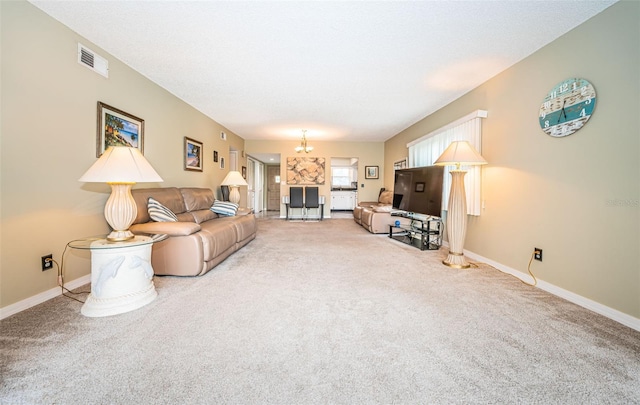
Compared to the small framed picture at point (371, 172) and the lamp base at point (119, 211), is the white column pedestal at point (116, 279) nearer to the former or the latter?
the lamp base at point (119, 211)

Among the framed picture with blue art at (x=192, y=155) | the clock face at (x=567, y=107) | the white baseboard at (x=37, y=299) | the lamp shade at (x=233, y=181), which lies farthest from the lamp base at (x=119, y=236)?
the clock face at (x=567, y=107)

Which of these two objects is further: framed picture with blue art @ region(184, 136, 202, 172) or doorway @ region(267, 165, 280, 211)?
doorway @ region(267, 165, 280, 211)

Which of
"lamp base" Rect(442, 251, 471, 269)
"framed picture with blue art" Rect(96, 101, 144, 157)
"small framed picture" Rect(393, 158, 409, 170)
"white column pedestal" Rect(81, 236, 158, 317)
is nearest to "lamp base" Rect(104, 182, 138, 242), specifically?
"white column pedestal" Rect(81, 236, 158, 317)

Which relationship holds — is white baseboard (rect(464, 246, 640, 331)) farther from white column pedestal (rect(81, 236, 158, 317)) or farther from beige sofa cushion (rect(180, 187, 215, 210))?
beige sofa cushion (rect(180, 187, 215, 210))

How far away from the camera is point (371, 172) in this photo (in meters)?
7.94

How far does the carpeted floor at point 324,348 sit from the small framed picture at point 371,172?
223 inches

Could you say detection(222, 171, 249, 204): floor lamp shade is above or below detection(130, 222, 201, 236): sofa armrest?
above

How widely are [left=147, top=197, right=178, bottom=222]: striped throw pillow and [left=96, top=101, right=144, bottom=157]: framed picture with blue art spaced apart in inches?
26.4

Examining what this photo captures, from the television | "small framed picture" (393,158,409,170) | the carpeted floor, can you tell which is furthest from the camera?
"small framed picture" (393,158,409,170)

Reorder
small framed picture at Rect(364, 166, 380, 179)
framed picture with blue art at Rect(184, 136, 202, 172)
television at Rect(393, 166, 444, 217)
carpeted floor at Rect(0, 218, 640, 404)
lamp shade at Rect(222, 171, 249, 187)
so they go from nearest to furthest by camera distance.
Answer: carpeted floor at Rect(0, 218, 640, 404)
television at Rect(393, 166, 444, 217)
framed picture with blue art at Rect(184, 136, 202, 172)
lamp shade at Rect(222, 171, 249, 187)
small framed picture at Rect(364, 166, 380, 179)

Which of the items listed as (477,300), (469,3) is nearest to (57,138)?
(469,3)

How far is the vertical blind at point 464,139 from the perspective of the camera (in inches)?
132

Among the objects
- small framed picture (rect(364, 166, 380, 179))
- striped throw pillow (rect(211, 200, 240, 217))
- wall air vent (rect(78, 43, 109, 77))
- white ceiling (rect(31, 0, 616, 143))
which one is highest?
white ceiling (rect(31, 0, 616, 143))

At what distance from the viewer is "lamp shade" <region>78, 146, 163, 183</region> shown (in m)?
1.90
